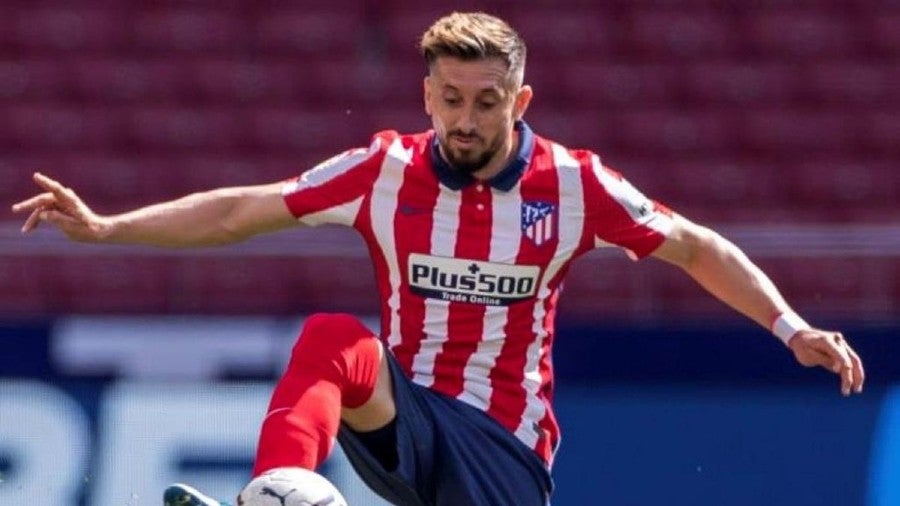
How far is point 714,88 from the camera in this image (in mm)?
11406

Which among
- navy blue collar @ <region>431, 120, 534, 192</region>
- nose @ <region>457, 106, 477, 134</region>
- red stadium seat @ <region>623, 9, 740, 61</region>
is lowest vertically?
navy blue collar @ <region>431, 120, 534, 192</region>

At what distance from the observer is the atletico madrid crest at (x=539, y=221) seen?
15.6ft

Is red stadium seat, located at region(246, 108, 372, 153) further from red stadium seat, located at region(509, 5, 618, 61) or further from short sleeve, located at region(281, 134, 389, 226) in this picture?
short sleeve, located at region(281, 134, 389, 226)

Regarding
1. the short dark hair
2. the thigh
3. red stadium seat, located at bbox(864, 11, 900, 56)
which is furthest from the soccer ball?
red stadium seat, located at bbox(864, 11, 900, 56)

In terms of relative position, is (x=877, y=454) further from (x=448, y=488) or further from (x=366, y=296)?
(x=448, y=488)

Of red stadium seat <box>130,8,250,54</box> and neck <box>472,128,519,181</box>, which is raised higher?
red stadium seat <box>130,8,250,54</box>

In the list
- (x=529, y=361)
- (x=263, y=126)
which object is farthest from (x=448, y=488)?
(x=263, y=126)

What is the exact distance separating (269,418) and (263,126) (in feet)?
23.0

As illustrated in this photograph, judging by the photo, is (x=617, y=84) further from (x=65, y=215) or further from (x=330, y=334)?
(x=330, y=334)

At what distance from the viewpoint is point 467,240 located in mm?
4727

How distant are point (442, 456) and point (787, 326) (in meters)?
0.80

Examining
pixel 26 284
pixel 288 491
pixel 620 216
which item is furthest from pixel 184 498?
pixel 26 284

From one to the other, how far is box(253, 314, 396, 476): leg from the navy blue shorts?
0.24 feet

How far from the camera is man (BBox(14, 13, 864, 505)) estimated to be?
179 inches
